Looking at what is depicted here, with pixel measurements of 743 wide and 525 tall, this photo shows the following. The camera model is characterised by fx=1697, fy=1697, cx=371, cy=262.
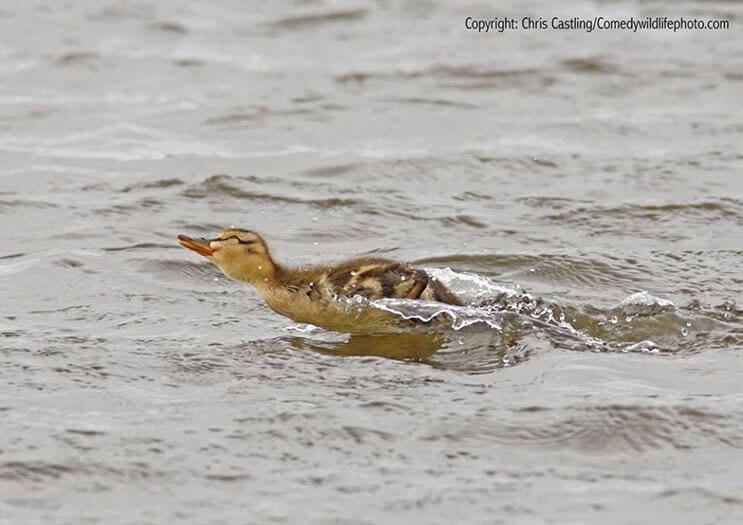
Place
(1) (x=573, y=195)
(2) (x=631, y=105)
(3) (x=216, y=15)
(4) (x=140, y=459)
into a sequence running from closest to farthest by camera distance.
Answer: (4) (x=140, y=459) < (1) (x=573, y=195) < (2) (x=631, y=105) < (3) (x=216, y=15)

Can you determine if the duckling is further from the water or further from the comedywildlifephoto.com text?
the comedywildlifephoto.com text

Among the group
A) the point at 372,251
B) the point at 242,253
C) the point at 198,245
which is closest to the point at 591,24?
the point at 372,251

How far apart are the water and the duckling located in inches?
3.9

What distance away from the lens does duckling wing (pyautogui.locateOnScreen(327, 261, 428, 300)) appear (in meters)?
8.05

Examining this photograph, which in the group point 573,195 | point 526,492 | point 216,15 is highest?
point 216,15

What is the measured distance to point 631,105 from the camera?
13.3 m

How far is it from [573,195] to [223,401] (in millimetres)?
4395

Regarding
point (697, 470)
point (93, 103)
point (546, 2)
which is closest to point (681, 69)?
point (546, 2)

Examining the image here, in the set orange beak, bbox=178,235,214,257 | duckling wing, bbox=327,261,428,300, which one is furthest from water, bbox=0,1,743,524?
orange beak, bbox=178,235,214,257

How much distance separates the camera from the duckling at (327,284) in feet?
26.5

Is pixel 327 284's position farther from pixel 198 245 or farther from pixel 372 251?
pixel 372 251

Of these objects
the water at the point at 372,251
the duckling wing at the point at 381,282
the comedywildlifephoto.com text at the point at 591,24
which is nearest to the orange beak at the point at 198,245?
the water at the point at 372,251

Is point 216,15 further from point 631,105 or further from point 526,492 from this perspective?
point 526,492

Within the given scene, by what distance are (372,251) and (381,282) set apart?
1742 mm
